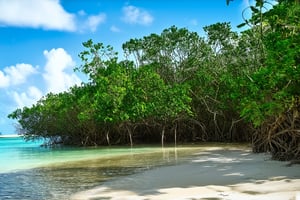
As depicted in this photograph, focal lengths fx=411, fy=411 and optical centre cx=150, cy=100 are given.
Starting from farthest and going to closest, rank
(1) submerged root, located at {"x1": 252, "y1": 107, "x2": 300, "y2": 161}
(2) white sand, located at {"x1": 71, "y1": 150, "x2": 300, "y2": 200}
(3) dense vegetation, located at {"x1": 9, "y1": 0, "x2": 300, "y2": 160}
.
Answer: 1. (3) dense vegetation, located at {"x1": 9, "y1": 0, "x2": 300, "y2": 160}
2. (1) submerged root, located at {"x1": 252, "y1": 107, "x2": 300, "y2": 161}
3. (2) white sand, located at {"x1": 71, "y1": 150, "x2": 300, "y2": 200}

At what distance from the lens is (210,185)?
5.62 m

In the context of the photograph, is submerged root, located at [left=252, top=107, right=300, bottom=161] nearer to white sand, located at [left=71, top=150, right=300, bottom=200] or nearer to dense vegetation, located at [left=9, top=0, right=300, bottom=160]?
Answer: white sand, located at [left=71, top=150, right=300, bottom=200]

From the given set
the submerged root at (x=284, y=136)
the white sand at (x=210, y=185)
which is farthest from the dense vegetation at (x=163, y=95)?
the white sand at (x=210, y=185)

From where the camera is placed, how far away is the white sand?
4.89 m

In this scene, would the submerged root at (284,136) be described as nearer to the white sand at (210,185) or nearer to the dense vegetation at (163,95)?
the white sand at (210,185)

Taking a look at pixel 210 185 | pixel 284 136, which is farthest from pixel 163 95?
pixel 210 185

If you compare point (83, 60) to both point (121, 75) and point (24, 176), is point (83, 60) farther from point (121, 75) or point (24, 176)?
point (24, 176)

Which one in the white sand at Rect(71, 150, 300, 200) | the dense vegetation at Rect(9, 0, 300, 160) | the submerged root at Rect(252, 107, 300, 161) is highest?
the dense vegetation at Rect(9, 0, 300, 160)

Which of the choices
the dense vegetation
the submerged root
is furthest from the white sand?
the dense vegetation

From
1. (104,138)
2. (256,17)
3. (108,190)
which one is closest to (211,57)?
(104,138)

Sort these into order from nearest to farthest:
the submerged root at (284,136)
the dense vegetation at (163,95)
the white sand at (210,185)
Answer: the white sand at (210,185), the submerged root at (284,136), the dense vegetation at (163,95)

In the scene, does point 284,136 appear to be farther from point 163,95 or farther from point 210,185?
point 163,95

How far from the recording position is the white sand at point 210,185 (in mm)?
4887

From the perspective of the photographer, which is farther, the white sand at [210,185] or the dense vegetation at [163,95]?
the dense vegetation at [163,95]
